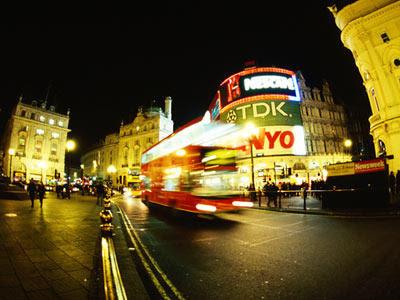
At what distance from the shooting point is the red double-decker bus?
10305 mm

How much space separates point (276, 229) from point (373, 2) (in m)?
28.9

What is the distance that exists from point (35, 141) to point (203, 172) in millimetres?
62239

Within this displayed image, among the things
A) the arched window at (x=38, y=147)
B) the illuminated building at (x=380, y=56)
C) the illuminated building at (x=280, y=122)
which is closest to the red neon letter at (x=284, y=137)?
the illuminated building at (x=280, y=122)

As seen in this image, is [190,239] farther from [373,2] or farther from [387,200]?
[373,2]

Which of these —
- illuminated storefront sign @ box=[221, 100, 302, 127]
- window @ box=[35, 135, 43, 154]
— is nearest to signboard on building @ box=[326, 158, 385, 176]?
illuminated storefront sign @ box=[221, 100, 302, 127]

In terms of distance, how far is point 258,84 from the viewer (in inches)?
1393

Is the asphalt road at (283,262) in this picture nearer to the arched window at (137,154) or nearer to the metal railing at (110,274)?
the metal railing at (110,274)

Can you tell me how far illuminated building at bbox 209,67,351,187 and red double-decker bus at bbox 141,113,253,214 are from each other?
58.7ft

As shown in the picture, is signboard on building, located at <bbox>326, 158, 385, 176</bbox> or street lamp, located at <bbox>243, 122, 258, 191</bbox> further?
signboard on building, located at <bbox>326, 158, 385, 176</bbox>

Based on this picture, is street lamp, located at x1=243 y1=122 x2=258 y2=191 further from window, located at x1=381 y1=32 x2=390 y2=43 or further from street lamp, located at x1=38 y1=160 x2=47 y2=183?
street lamp, located at x1=38 y1=160 x2=47 y2=183

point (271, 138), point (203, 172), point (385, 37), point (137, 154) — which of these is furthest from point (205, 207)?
point (137, 154)

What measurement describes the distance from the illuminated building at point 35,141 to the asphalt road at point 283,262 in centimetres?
5944

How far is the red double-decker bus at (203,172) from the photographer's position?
10.3m

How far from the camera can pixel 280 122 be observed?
33.2m
